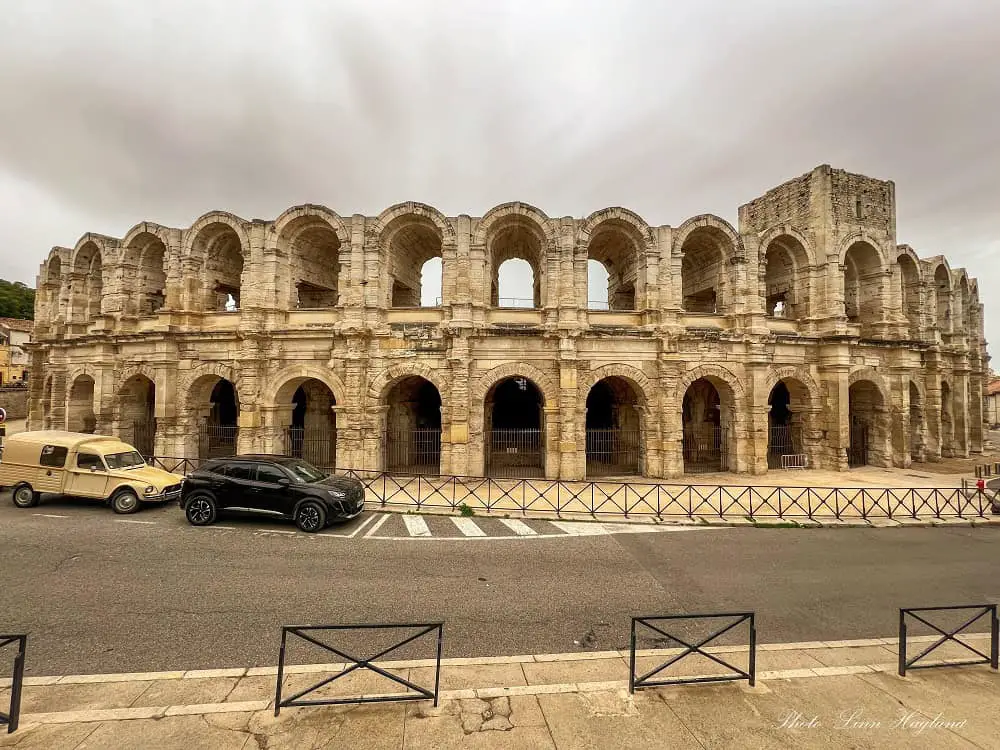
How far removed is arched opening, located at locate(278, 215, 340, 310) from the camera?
17469 mm

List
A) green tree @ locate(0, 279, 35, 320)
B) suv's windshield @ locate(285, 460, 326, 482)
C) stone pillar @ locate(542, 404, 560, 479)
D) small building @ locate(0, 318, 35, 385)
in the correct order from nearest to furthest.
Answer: suv's windshield @ locate(285, 460, 326, 482) < stone pillar @ locate(542, 404, 560, 479) < small building @ locate(0, 318, 35, 385) < green tree @ locate(0, 279, 35, 320)

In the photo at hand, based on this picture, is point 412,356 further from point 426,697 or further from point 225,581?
point 426,697

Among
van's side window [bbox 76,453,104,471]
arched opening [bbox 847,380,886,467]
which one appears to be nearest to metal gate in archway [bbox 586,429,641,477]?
arched opening [bbox 847,380,886,467]

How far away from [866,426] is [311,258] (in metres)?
29.0

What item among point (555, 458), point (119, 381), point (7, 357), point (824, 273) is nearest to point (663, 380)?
point (555, 458)

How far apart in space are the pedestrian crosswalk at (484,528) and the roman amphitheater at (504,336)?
4258 mm

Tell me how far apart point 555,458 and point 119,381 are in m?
19.8

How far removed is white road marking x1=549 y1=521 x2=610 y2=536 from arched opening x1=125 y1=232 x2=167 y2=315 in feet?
66.4

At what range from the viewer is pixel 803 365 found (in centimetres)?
1825

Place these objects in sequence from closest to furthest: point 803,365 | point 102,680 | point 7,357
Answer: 1. point 102,680
2. point 803,365
3. point 7,357

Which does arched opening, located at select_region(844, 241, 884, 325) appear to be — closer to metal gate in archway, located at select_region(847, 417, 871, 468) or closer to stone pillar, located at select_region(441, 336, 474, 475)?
metal gate in archway, located at select_region(847, 417, 871, 468)

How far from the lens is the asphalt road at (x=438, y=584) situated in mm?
5637

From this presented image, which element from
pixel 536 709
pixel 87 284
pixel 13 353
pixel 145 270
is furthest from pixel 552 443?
pixel 13 353

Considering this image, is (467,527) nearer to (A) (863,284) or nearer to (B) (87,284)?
(A) (863,284)
